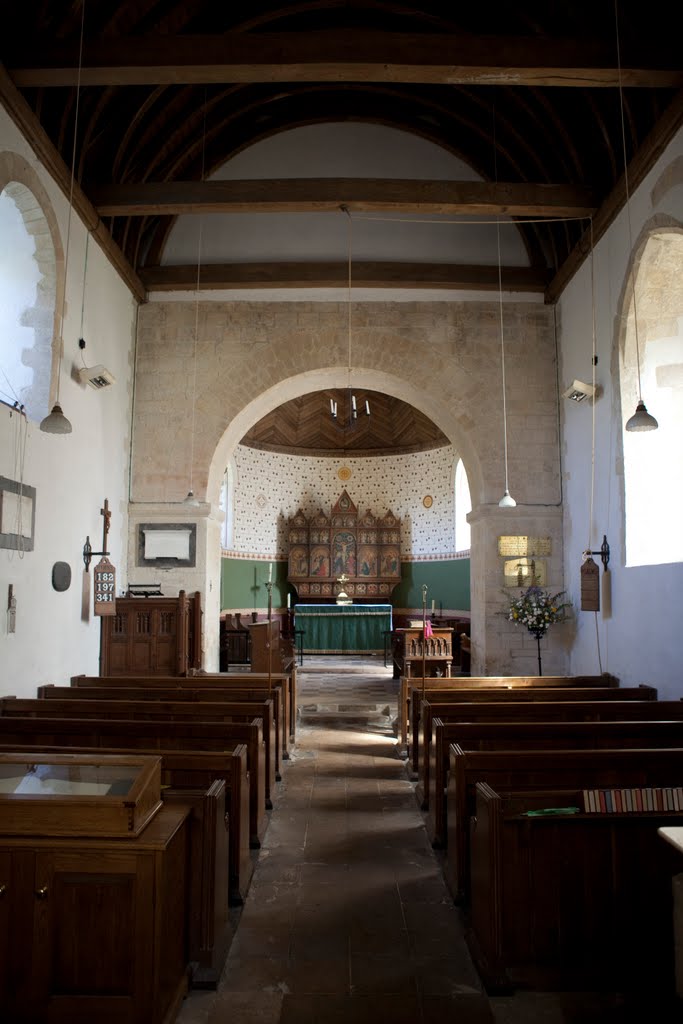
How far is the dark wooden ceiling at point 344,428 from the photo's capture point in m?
17.8

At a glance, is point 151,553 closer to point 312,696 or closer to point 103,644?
point 103,644

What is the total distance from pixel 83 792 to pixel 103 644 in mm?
6514

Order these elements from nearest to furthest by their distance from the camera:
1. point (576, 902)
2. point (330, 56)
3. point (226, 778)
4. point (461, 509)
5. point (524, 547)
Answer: point (576, 902), point (226, 778), point (330, 56), point (524, 547), point (461, 509)

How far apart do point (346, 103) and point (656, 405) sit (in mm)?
6393

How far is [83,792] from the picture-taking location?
2.85 meters

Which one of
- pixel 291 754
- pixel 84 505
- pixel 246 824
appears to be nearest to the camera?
pixel 246 824

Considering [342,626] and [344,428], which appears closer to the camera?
[342,626]

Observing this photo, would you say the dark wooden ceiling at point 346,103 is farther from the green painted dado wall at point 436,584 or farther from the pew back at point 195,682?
the green painted dado wall at point 436,584

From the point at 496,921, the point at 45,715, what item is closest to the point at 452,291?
the point at 45,715

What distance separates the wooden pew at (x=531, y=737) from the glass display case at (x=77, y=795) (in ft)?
7.69

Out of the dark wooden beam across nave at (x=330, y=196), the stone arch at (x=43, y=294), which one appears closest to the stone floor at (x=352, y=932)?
the stone arch at (x=43, y=294)

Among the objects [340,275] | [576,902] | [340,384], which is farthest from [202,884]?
[340,384]

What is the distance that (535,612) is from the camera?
9.52m

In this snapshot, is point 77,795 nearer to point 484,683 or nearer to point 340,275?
point 484,683
